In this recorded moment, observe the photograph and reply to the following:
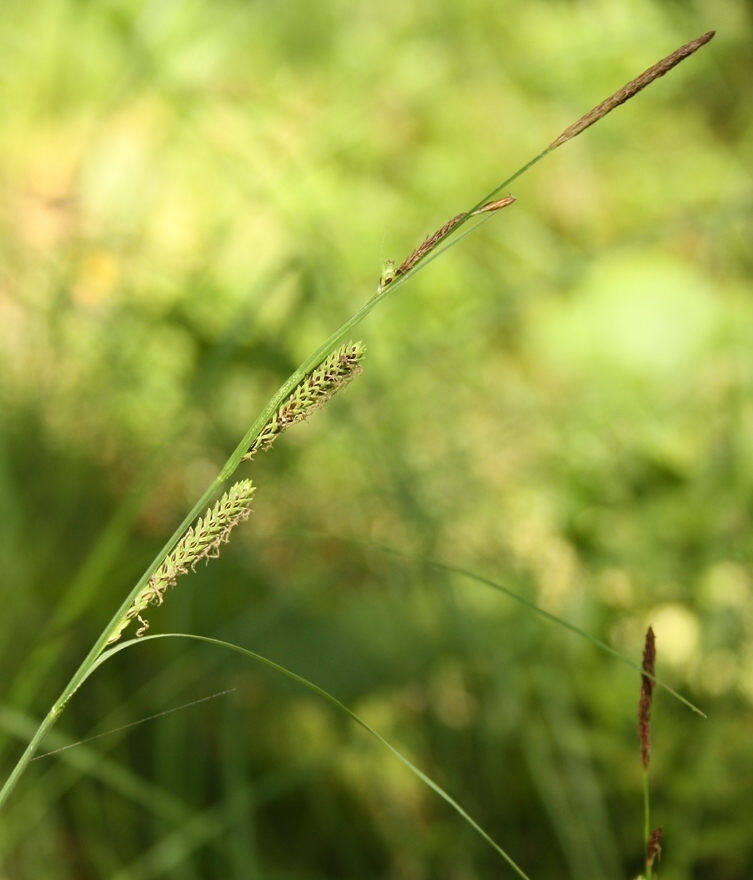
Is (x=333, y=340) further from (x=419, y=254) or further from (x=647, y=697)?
(x=647, y=697)

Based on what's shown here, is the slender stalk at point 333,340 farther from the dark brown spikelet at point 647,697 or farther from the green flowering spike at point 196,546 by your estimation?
the dark brown spikelet at point 647,697

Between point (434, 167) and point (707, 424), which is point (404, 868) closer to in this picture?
point (707, 424)

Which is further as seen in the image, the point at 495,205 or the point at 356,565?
the point at 356,565

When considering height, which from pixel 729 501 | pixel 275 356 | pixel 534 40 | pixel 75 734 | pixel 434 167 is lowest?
pixel 75 734

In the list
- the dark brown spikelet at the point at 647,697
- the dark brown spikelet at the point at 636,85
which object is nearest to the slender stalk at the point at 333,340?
the dark brown spikelet at the point at 636,85

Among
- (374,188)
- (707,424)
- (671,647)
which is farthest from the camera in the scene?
(374,188)

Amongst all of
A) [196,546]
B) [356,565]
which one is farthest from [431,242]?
[356,565]

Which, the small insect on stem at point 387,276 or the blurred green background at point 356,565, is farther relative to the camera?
the blurred green background at point 356,565

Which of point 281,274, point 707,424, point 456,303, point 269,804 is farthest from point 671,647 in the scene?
point 456,303

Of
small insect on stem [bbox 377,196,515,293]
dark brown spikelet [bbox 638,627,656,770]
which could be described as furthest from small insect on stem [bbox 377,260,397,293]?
dark brown spikelet [bbox 638,627,656,770]
